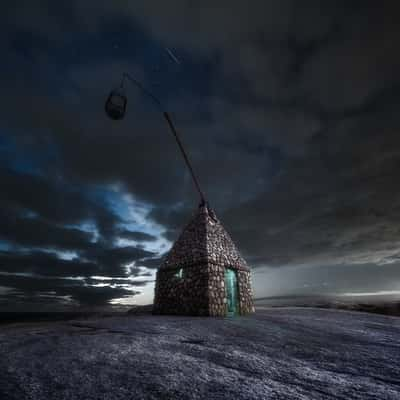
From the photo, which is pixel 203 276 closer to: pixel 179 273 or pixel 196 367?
pixel 179 273

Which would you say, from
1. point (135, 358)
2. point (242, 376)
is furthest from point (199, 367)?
point (135, 358)

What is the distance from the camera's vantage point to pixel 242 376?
342 centimetres

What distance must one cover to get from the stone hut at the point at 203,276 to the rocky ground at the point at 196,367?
6.75 m

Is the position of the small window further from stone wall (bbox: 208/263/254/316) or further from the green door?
the green door

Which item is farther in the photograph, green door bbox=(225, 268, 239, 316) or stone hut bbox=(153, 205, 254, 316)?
green door bbox=(225, 268, 239, 316)

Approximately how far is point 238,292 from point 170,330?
8.95 metres

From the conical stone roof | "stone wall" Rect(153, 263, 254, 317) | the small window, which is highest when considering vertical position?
the conical stone roof

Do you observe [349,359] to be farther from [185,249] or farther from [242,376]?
[185,249]

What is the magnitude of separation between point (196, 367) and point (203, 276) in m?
9.81

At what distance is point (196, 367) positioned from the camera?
12.4ft

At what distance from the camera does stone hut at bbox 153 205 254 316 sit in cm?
1320

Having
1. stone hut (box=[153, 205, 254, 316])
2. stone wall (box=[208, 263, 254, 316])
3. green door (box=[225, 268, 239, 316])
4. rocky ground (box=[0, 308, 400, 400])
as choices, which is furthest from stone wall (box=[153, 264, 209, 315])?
rocky ground (box=[0, 308, 400, 400])

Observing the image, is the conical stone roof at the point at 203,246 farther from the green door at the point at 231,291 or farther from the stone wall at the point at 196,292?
the green door at the point at 231,291

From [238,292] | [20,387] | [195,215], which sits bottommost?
[20,387]
